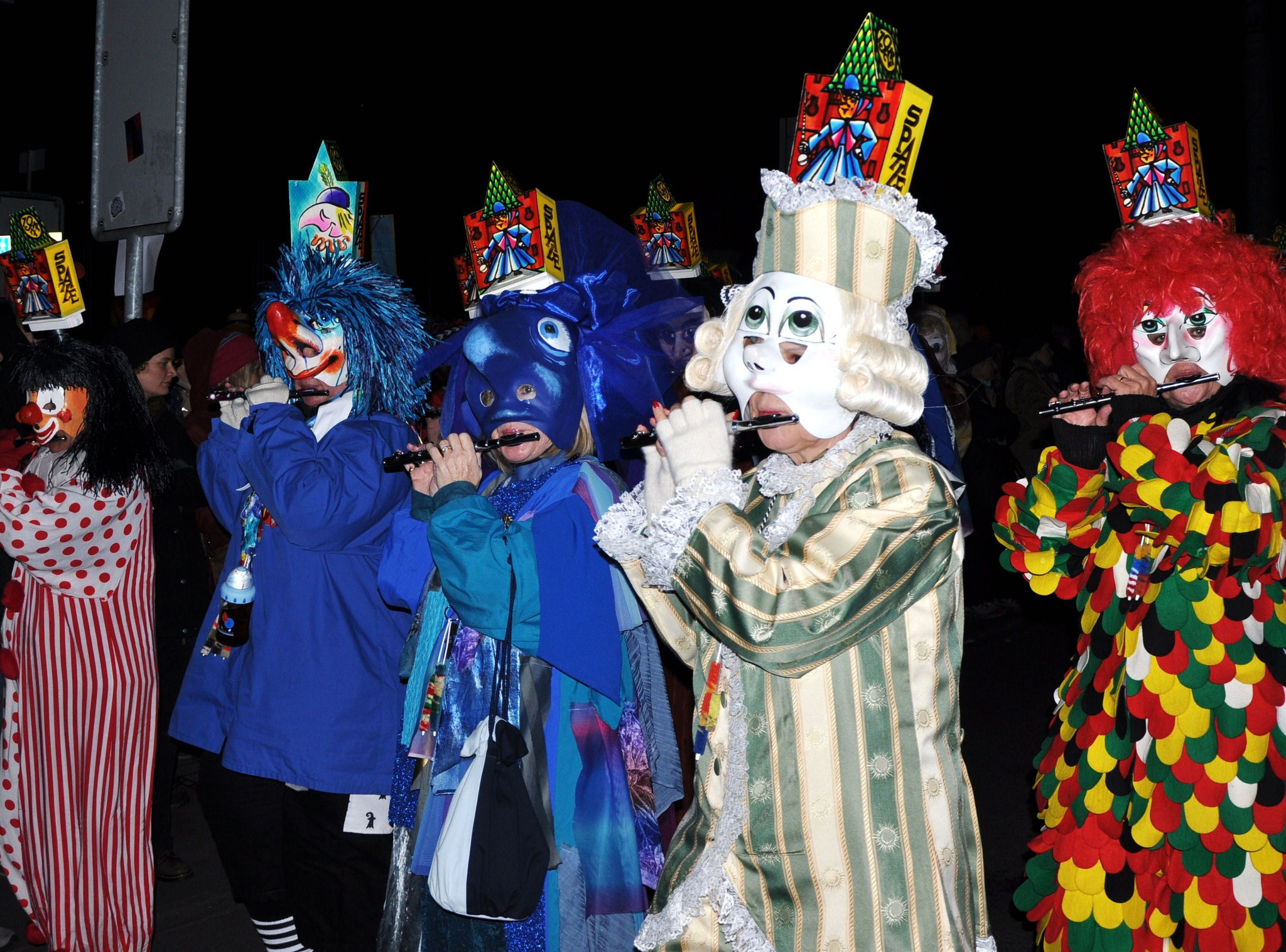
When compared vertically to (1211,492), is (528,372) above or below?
above

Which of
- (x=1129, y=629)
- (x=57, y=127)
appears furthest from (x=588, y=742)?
(x=57, y=127)

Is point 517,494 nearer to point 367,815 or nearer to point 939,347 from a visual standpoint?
point 367,815

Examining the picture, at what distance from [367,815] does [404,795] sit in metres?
0.43

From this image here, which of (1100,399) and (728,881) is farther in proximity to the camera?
(1100,399)

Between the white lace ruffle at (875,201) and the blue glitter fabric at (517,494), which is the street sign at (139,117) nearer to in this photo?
the blue glitter fabric at (517,494)

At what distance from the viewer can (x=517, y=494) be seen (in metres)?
2.69

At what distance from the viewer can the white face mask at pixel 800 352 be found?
6.56ft

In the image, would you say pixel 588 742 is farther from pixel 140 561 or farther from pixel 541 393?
pixel 140 561

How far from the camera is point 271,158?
27.7 feet

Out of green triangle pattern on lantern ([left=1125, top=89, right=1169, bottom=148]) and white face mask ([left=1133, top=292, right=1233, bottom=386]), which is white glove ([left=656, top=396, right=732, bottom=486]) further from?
green triangle pattern on lantern ([left=1125, top=89, right=1169, bottom=148])

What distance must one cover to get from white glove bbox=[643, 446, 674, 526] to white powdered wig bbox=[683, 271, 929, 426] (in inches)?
12.5

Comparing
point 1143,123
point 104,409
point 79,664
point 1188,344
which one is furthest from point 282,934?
point 1143,123

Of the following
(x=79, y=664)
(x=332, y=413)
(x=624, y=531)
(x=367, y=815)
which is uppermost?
(x=332, y=413)

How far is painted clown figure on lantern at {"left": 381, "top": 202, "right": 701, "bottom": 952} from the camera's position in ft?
7.94
